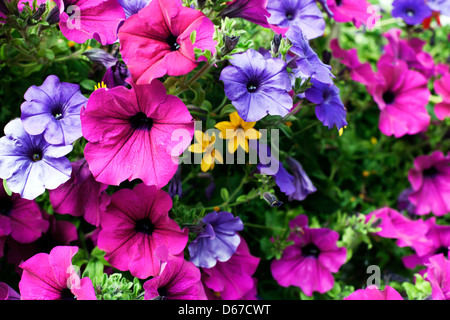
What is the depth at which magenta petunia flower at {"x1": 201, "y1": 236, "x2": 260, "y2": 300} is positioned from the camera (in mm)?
761

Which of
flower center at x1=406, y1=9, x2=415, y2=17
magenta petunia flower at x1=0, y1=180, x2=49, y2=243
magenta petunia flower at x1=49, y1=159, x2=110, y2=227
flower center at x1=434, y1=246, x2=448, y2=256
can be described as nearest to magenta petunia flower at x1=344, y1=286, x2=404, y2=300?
flower center at x1=434, y1=246, x2=448, y2=256

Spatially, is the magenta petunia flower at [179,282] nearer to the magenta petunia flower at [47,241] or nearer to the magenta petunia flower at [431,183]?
the magenta petunia flower at [47,241]

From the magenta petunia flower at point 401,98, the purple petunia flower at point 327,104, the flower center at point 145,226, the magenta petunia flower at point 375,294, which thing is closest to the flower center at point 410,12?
the magenta petunia flower at point 401,98

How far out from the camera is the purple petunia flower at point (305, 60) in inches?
25.3

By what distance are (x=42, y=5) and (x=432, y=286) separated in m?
0.75

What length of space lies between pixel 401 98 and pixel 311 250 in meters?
0.40

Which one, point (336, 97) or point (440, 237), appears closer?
point (336, 97)

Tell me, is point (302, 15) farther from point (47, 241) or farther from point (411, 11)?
point (47, 241)

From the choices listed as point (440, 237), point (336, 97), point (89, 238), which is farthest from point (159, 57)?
point (440, 237)

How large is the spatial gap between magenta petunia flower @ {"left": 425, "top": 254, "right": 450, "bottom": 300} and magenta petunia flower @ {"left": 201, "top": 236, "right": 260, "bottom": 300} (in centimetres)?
30

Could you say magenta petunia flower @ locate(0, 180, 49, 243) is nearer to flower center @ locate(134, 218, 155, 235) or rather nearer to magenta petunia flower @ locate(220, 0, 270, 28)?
flower center @ locate(134, 218, 155, 235)

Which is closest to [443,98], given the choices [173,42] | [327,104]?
[327,104]
